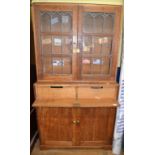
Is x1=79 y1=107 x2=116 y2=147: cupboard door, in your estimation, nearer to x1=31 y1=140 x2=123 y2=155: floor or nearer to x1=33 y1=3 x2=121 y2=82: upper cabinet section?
x1=31 y1=140 x2=123 y2=155: floor

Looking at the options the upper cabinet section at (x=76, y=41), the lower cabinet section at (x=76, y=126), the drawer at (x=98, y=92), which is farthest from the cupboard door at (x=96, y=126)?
the upper cabinet section at (x=76, y=41)

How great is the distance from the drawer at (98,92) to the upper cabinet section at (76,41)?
10 centimetres

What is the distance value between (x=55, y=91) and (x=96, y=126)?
2.19 feet

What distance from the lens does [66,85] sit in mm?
1843

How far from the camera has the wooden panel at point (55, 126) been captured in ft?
6.12

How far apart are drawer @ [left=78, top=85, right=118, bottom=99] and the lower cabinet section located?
144mm

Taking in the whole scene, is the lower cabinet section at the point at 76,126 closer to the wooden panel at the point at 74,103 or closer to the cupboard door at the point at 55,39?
the wooden panel at the point at 74,103

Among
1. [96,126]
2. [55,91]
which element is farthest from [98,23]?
[96,126]

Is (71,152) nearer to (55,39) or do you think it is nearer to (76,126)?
(76,126)

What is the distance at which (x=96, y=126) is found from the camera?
1.92 meters

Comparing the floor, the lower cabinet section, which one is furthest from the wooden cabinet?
the floor
